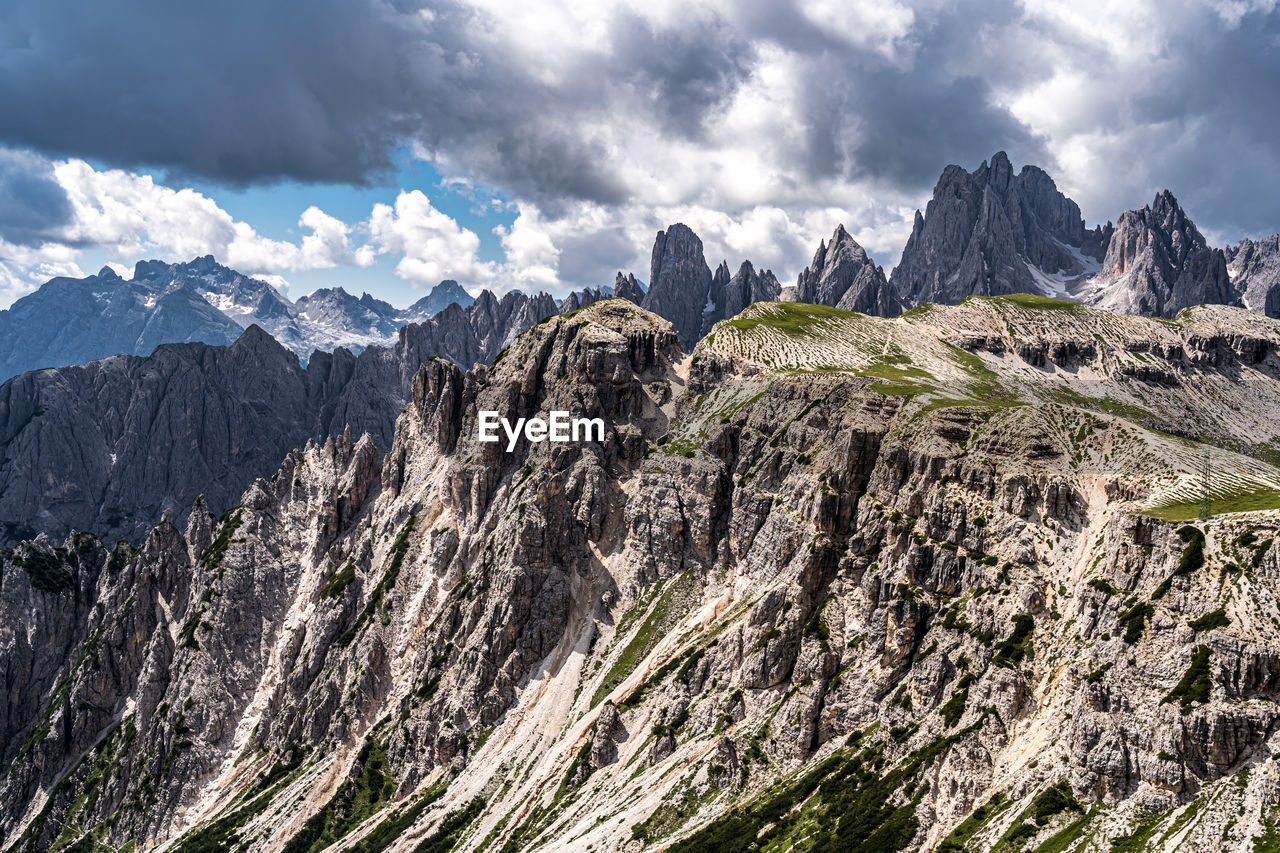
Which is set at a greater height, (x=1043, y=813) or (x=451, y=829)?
(x=1043, y=813)

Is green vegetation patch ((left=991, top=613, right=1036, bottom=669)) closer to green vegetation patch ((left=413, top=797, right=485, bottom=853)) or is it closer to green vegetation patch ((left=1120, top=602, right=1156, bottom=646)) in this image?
green vegetation patch ((left=1120, top=602, right=1156, bottom=646))

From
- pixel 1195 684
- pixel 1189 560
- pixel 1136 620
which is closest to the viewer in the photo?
pixel 1195 684

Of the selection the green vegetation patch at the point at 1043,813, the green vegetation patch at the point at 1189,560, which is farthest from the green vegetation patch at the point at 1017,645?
the green vegetation patch at the point at 1043,813

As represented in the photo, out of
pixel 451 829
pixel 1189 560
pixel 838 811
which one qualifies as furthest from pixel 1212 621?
pixel 451 829

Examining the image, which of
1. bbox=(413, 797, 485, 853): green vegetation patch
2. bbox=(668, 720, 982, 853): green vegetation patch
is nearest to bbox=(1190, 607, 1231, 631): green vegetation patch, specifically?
bbox=(668, 720, 982, 853): green vegetation patch

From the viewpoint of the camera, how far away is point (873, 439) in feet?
579

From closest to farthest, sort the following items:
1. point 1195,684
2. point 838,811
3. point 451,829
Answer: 1. point 1195,684
2. point 838,811
3. point 451,829

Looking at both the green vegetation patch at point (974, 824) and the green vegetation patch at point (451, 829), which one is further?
the green vegetation patch at point (451, 829)

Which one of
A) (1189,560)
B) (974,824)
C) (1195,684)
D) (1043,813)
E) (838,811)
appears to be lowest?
(838,811)

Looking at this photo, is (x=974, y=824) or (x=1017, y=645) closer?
(x=974, y=824)

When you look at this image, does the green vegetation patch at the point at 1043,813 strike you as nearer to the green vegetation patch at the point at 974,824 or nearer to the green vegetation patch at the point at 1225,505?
the green vegetation patch at the point at 974,824

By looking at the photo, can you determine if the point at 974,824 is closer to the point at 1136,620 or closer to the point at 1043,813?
the point at 1043,813

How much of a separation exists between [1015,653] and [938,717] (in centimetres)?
1624

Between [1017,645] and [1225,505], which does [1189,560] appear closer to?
[1225,505]
